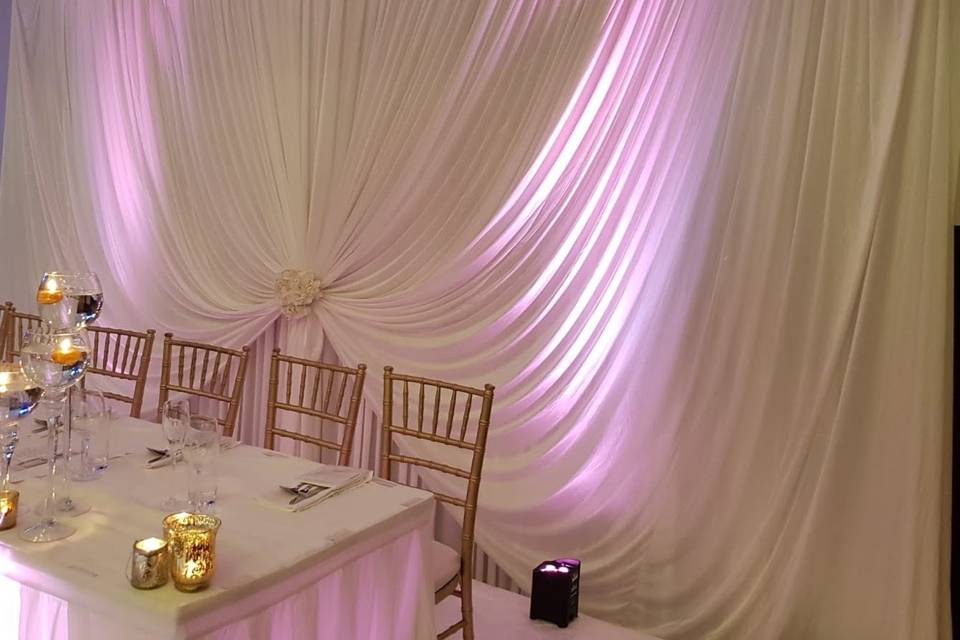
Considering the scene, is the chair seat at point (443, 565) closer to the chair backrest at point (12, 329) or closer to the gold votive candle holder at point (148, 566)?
the gold votive candle holder at point (148, 566)

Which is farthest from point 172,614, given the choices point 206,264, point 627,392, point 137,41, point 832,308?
point 137,41

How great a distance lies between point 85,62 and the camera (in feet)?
13.1

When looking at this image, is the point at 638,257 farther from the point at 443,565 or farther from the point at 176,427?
the point at 176,427

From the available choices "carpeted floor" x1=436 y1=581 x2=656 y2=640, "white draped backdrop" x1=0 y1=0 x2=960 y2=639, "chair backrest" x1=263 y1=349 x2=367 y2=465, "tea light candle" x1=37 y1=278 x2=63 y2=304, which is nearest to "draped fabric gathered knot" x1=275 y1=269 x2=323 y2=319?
"white draped backdrop" x1=0 y1=0 x2=960 y2=639

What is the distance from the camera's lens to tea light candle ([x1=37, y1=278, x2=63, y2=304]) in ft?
→ 5.43

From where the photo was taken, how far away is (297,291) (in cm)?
317

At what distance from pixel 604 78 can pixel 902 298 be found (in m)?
1.13

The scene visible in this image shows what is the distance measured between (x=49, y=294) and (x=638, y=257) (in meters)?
1.67

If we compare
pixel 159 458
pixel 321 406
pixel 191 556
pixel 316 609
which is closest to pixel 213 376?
pixel 321 406

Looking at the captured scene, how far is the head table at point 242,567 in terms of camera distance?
4.11ft

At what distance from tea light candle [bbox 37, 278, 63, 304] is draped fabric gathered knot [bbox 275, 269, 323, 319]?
1474mm

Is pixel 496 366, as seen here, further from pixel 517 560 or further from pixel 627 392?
pixel 517 560

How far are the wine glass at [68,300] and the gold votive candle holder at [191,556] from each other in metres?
0.66

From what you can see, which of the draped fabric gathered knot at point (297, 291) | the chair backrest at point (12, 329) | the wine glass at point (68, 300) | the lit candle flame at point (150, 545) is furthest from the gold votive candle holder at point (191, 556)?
the chair backrest at point (12, 329)
